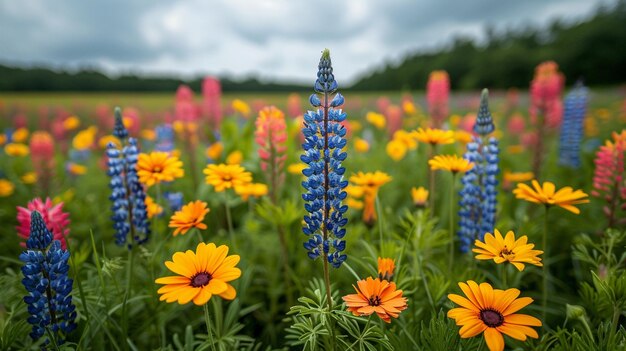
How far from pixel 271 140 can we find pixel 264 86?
43.4 metres

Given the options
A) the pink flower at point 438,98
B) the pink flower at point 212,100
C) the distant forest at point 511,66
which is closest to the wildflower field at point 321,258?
the pink flower at point 438,98

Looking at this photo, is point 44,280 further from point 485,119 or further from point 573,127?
point 573,127

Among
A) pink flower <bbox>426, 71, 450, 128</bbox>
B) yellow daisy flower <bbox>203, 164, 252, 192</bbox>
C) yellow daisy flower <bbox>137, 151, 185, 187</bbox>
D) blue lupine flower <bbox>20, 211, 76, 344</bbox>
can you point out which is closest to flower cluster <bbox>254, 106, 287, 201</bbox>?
yellow daisy flower <bbox>203, 164, 252, 192</bbox>

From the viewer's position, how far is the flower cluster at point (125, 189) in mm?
1891

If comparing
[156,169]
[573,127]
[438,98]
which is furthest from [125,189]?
[573,127]

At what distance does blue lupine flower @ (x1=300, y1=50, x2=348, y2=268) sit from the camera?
1.22 m

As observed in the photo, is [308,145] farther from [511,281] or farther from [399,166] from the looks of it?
[399,166]

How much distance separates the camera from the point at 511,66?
136 ft

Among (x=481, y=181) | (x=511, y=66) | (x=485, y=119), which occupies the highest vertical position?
(x=511, y=66)

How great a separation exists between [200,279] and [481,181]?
1685 millimetres

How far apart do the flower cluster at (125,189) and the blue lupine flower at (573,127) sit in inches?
195

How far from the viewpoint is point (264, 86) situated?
144ft

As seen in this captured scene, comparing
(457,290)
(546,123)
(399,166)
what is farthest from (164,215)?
(546,123)

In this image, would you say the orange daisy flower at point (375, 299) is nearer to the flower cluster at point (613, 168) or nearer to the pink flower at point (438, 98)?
the flower cluster at point (613, 168)
